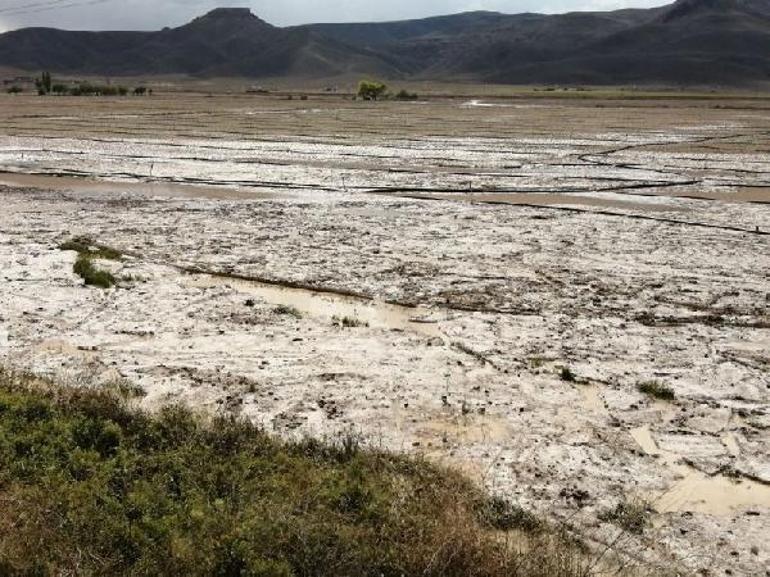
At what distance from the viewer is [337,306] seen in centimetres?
Result: 1326

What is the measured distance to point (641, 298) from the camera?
44.2 ft

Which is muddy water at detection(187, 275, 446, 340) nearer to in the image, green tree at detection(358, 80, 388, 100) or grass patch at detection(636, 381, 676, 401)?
grass patch at detection(636, 381, 676, 401)

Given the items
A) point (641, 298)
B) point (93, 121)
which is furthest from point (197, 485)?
point (93, 121)

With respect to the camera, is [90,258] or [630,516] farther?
[90,258]

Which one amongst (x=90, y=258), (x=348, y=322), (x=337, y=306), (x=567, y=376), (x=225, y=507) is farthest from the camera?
(x=90, y=258)

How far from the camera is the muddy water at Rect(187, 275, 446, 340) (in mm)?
12341

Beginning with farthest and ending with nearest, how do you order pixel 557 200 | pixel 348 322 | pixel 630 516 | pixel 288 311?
pixel 557 200, pixel 288 311, pixel 348 322, pixel 630 516

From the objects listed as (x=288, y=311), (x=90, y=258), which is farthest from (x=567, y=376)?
(x=90, y=258)

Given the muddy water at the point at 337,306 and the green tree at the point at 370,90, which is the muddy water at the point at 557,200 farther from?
the green tree at the point at 370,90

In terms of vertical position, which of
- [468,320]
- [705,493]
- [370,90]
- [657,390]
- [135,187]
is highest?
[370,90]

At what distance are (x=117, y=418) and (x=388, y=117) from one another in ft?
194

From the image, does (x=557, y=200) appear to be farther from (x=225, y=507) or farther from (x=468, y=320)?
(x=225, y=507)

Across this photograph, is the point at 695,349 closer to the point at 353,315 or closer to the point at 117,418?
the point at 353,315

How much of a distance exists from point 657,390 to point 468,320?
3.45 meters
